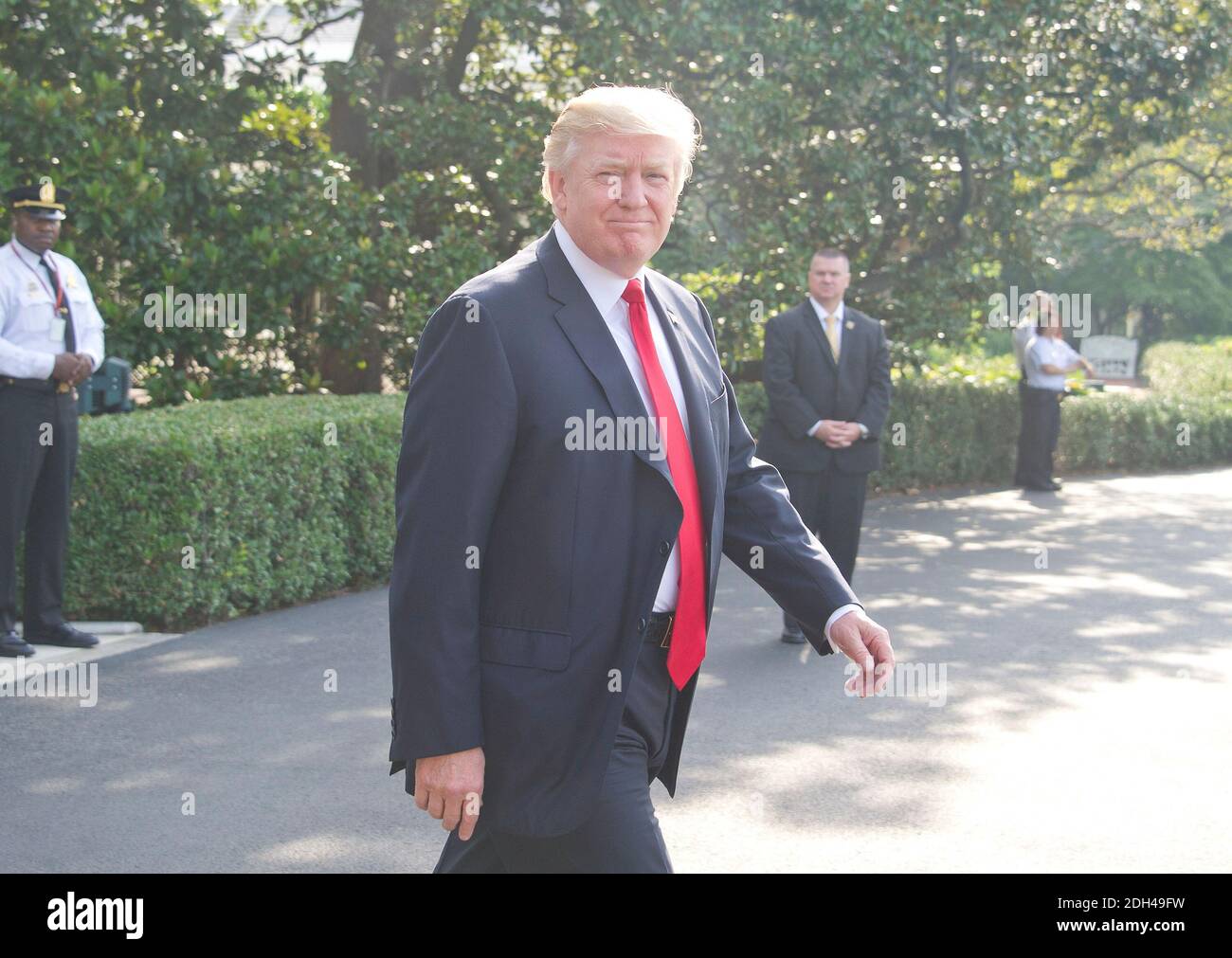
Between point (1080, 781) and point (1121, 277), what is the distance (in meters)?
44.9

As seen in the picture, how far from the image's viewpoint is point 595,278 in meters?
3.11

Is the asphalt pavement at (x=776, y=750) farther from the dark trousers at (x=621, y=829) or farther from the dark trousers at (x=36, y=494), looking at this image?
the dark trousers at (x=621, y=829)

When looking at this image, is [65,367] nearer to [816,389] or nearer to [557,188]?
[816,389]

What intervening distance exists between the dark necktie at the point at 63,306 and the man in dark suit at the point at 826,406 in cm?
385

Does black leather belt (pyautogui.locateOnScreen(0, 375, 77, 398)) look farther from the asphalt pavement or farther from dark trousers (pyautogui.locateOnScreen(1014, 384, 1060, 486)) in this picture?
dark trousers (pyautogui.locateOnScreen(1014, 384, 1060, 486))

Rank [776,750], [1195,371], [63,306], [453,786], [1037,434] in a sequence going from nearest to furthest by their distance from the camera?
[453,786], [776,750], [63,306], [1037,434], [1195,371]

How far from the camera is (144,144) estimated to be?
12.0 meters

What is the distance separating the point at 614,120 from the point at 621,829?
1.35 metres

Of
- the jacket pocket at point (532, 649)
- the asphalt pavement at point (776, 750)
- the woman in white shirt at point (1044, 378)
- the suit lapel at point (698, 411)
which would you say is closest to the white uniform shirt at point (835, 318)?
the asphalt pavement at point (776, 750)

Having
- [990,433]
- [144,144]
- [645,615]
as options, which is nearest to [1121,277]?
[990,433]

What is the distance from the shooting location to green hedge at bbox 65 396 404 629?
8680 millimetres

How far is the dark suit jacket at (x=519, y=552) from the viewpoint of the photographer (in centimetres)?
280

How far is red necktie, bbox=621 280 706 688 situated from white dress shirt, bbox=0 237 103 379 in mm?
5688

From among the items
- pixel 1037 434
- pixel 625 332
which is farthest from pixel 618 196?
pixel 1037 434
